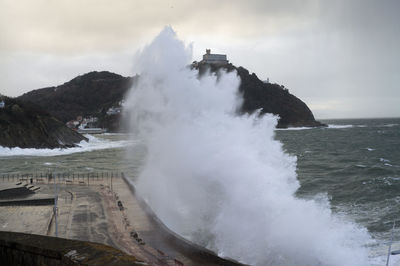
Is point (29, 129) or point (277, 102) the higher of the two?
point (277, 102)

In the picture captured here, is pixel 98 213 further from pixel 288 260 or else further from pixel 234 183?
pixel 288 260

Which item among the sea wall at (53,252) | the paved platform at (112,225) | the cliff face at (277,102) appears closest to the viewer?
the sea wall at (53,252)

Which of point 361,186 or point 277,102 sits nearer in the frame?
point 361,186

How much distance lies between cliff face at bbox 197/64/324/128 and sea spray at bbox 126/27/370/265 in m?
133

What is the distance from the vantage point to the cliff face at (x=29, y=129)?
7394cm

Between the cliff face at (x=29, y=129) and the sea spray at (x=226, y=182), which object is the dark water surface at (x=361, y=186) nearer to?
the sea spray at (x=226, y=182)

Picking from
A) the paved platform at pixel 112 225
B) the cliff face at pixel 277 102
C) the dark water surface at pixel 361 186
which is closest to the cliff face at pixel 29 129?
the paved platform at pixel 112 225

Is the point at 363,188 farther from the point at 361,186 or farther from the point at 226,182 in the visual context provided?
the point at 226,182

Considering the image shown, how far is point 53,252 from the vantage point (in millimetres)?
4805

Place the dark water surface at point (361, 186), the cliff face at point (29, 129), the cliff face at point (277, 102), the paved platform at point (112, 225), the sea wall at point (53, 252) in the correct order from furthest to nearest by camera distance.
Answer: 1. the cliff face at point (277, 102)
2. the cliff face at point (29, 129)
3. the dark water surface at point (361, 186)
4. the paved platform at point (112, 225)
5. the sea wall at point (53, 252)

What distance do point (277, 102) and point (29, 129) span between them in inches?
4568

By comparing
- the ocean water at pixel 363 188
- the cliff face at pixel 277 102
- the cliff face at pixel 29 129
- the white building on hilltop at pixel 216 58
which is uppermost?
the white building on hilltop at pixel 216 58

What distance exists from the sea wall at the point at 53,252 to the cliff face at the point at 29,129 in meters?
74.5

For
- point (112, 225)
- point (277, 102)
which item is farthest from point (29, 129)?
point (277, 102)
